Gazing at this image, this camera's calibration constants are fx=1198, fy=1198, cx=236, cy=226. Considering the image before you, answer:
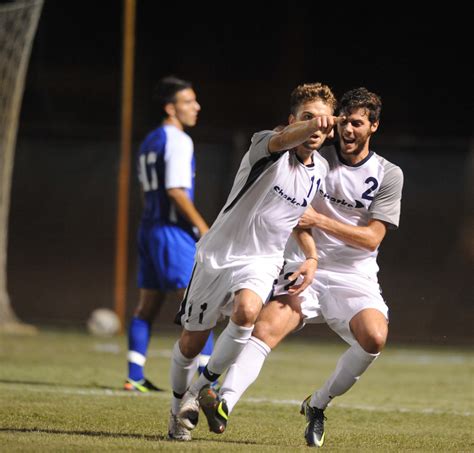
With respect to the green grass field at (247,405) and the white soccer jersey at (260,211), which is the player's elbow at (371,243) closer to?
the white soccer jersey at (260,211)

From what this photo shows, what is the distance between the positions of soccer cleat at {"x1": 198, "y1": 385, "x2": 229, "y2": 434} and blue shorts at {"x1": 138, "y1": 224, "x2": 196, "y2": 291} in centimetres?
257

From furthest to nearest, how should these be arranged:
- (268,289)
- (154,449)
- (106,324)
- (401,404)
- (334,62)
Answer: (334,62)
(106,324)
(401,404)
(268,289)
(154,449)

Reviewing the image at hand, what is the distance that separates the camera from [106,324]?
12.7 meters

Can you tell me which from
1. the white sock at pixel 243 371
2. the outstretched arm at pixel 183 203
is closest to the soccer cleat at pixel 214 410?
the white sock at pixel 243 371

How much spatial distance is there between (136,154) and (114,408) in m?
7.10

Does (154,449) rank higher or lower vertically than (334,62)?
higher

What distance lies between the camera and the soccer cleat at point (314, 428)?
18.3 ft

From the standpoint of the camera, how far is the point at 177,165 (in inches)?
306

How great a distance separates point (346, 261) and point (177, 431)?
128 cm

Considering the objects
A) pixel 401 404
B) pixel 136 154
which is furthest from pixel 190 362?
pixel 136 154

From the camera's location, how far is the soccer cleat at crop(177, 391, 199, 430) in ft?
17.7

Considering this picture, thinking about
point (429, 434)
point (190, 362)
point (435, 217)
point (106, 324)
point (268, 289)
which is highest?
point (268, 289)

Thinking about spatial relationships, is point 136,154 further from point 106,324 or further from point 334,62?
point 334,62

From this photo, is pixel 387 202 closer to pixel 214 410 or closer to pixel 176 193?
pixel 214 410
